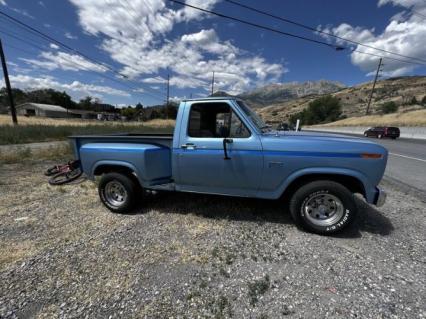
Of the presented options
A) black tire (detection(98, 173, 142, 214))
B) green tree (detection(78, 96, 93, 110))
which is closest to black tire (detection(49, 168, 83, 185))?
black tire (detection(98, 173, 142, 214))

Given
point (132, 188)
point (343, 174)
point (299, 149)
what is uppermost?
point (299, 149)

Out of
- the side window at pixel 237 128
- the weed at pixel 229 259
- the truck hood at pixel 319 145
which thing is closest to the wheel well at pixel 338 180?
the truck hood at pixel 319 145

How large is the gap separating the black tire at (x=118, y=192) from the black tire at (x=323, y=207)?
2608mm

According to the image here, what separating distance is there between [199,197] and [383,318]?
3.26 metres

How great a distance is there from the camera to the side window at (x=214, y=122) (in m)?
3.30

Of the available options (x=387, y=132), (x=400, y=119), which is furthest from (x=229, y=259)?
(x=400, y=119)

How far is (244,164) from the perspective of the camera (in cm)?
322

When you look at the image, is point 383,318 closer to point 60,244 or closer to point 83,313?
point 83,313

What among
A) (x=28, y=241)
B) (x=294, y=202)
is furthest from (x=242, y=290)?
(x=28, y=241)

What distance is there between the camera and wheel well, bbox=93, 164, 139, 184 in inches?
153

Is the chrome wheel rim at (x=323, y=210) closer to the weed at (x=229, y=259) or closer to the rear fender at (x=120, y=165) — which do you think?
the weed at (x=229, y=259)

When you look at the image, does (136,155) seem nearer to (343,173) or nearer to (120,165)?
(120,165)

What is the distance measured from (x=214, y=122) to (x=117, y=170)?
6.41 feet

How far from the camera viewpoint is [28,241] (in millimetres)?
3080
